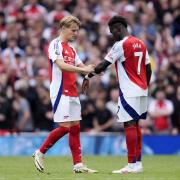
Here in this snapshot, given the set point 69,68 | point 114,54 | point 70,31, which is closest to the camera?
point 69,68

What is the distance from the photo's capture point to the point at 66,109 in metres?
13.8

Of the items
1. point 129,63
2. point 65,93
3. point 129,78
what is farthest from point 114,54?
point 65,93

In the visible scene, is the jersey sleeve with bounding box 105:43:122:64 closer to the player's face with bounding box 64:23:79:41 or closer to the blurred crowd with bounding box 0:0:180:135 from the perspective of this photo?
the player's face with bounding box 64:23:79:41

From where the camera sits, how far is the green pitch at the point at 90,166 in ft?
42.7

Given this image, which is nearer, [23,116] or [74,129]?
[74,129]

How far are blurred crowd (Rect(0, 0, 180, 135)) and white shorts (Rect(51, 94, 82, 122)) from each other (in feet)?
26.8

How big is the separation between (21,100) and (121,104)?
8594 mm

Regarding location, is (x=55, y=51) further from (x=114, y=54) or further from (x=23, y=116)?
(x=23, y=116)

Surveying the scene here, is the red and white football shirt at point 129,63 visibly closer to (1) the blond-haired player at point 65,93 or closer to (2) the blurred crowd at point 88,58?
(1) the blond-haired player at point 65,93

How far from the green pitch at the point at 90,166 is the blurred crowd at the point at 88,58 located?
3299 millimetres

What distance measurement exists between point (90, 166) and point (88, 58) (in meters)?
8.09

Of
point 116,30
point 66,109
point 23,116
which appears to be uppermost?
point 116,30

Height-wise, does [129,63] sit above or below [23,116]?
above

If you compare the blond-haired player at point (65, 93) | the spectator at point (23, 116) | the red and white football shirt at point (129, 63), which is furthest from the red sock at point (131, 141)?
the spectator at point (23, 116)
